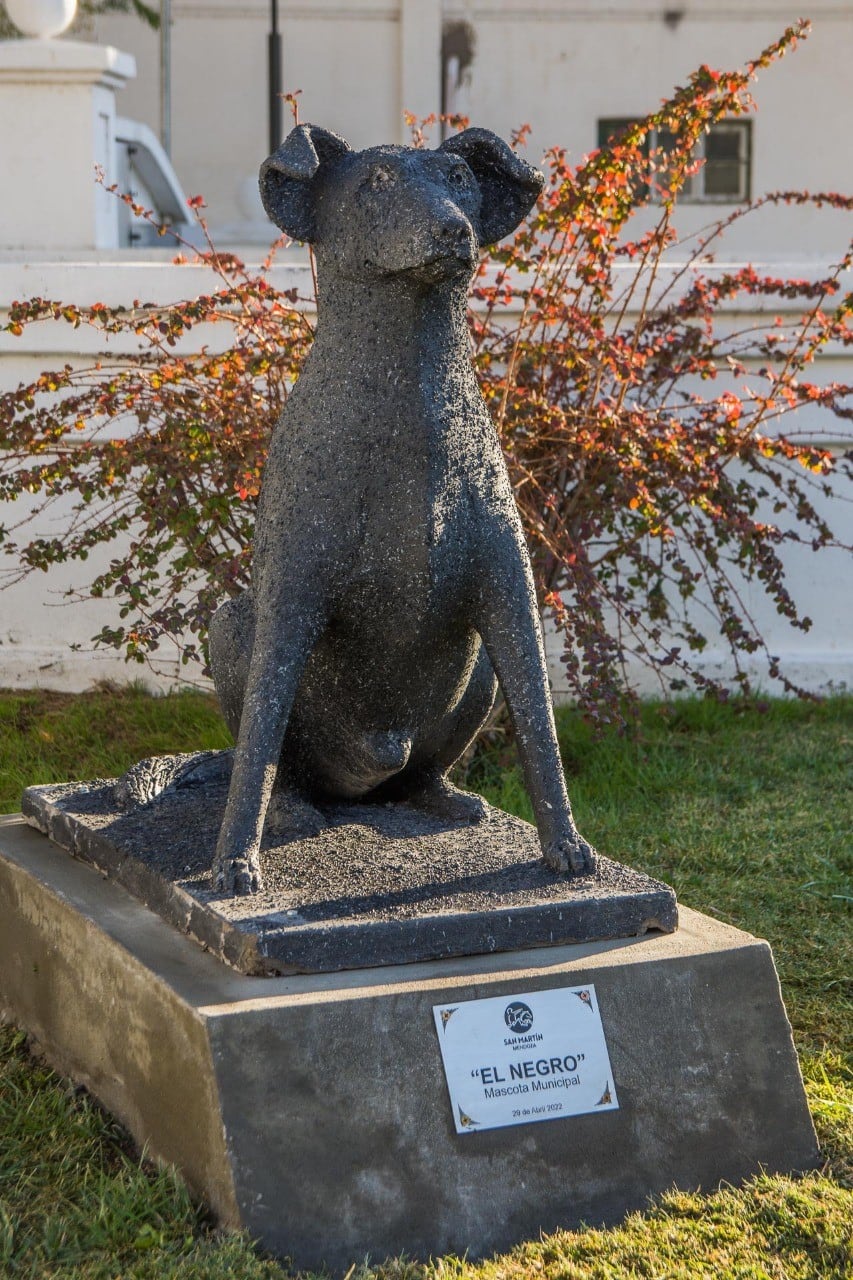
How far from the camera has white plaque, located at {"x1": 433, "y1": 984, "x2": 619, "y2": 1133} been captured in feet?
8.75

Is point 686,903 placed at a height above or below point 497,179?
below

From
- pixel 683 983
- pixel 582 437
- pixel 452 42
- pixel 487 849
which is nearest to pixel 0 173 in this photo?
pixel 582 437

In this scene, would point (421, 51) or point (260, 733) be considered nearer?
point (260, 733)

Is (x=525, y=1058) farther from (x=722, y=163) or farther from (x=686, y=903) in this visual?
(x=722, y=163)

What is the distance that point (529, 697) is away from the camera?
2.95m

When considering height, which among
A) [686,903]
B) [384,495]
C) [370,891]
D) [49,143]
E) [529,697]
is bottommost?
[686,903]

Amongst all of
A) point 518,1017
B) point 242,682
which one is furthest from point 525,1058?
point 242,682

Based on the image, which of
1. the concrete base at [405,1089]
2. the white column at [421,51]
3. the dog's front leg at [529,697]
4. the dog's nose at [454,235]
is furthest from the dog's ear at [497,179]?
the white column at [421,51]

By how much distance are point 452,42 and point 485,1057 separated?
8.46 m

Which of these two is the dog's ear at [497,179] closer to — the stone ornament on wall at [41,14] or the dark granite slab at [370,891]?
the dark granite slab at [370,891]

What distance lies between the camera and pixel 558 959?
280 centimetres

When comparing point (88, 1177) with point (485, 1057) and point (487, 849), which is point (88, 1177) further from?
point (487, 849)

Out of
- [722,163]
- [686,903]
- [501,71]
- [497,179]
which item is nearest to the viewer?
[497,179]

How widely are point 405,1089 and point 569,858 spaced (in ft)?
1.76
